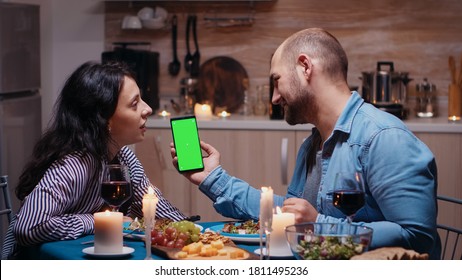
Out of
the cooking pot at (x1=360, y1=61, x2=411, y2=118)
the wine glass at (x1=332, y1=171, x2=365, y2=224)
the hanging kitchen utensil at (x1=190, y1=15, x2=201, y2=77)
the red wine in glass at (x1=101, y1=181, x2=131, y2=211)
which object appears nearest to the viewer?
the wine glass at (x1=332, y1=171, x2=365, y2=224)

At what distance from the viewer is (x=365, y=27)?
4.93 m

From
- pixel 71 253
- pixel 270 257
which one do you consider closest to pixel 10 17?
pixel 71 253

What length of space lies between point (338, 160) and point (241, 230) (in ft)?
1.00

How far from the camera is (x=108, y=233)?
199 centimetres

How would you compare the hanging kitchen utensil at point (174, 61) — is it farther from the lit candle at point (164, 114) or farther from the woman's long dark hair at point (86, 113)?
the woman's long dark hair at point (86, 113)

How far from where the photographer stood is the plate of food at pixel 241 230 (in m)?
2.15

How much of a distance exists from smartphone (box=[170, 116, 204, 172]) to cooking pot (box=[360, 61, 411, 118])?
7.71 ft

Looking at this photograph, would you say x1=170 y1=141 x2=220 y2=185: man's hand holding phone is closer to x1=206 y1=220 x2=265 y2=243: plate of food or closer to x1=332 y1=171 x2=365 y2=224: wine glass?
x1=206 y1=220 x2=265 y2=243: plate of food

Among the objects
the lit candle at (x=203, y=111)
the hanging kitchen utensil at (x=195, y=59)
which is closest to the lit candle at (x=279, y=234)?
the lit candle at (x=203, y=111)

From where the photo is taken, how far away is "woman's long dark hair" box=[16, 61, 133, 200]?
8.31ft

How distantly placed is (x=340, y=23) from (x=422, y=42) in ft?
1.56

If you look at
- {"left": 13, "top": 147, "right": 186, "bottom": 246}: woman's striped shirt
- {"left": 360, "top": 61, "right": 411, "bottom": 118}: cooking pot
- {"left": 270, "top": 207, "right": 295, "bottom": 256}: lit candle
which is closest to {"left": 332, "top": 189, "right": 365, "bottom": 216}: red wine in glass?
{"left": 270, "top": 207, "right": 295, "bottom": 256}: lit candle

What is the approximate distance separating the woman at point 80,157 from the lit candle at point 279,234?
0.59 metres

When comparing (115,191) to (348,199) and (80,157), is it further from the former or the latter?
(348,199)
